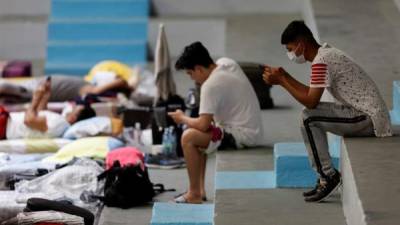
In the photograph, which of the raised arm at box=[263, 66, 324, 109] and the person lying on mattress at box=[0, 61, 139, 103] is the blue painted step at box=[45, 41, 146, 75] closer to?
the person lying on mattress at box=[0, 61, 139, 103]

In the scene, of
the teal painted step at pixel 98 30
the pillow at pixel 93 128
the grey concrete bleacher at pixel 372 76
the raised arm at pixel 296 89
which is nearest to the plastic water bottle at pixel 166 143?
the pillow at pixel 93 128

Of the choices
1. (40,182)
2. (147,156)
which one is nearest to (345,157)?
(40,182)

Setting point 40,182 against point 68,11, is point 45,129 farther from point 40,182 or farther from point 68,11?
point 68,11

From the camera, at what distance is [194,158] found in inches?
299

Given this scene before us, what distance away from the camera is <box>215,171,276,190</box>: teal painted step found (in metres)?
6.95

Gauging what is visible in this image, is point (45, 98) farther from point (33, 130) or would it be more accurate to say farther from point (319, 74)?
point (319, 74)

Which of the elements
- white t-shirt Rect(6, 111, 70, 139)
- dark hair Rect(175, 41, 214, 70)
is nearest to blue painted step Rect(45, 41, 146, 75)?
white t-shirt Rect(6, 111, 70, 139)

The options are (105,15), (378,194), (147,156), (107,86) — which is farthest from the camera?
(105,15)

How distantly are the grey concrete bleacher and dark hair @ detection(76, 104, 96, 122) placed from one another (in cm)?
207

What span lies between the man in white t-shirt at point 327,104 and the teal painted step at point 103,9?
7646 millimetres

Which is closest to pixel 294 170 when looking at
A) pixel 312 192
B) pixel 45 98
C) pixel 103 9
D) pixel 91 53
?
pixel 312 192

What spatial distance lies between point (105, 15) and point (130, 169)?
6250 mm

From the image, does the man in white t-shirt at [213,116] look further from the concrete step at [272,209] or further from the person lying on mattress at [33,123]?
the person lying on mattress at [33,123]

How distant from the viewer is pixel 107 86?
10.7 m
